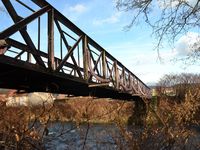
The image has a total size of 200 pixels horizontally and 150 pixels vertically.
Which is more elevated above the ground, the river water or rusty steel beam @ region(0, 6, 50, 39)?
rusty steel beam @ region(0, 6, 50, 39)

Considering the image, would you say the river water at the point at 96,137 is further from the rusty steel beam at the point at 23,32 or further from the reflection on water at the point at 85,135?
the rusty steel beam at the point at 23,32

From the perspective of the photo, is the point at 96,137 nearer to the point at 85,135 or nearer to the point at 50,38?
the point at 85,135

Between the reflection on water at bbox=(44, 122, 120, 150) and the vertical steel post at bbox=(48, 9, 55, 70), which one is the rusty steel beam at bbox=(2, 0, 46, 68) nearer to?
the vertical steel post at bbox=(48, 9, 55, 70)

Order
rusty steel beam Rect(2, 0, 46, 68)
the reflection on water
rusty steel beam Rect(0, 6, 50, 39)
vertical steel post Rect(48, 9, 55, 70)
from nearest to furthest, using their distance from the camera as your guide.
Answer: the reflection on water
rusty steel beam Rect(0, 6, 50, 39)
rusty steel beam Rect(2, 0, 46, 68)
vertical steel post Rect(48, 9, 55, 70)

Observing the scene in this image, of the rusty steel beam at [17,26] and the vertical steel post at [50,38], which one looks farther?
the vertical steel post at [50,38]

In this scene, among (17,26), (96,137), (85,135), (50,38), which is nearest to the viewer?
(85,135)

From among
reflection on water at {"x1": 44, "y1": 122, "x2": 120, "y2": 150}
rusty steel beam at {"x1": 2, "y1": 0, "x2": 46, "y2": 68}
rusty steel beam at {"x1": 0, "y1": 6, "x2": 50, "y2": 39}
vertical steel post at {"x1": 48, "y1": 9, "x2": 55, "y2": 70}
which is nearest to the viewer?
reflection on water at {"x1": 44, "y1": 122, "x2": 120, "y2": 150}

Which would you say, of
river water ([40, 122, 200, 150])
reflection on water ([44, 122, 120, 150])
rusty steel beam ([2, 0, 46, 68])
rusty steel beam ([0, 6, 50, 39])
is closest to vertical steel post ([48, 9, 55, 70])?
rusty steel beam ([2, 0, 46, 68])

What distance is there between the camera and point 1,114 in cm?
688

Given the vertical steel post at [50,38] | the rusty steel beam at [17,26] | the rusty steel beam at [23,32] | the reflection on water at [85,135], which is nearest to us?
the reflection on water at [85,135]

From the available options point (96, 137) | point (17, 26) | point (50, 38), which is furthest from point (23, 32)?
point (96, 137)

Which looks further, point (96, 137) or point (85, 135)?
point (96, 137)

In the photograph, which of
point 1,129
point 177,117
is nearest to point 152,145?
point 177,117

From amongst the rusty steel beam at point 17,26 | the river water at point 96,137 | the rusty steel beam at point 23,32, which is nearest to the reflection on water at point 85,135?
the river water at point 96,137
